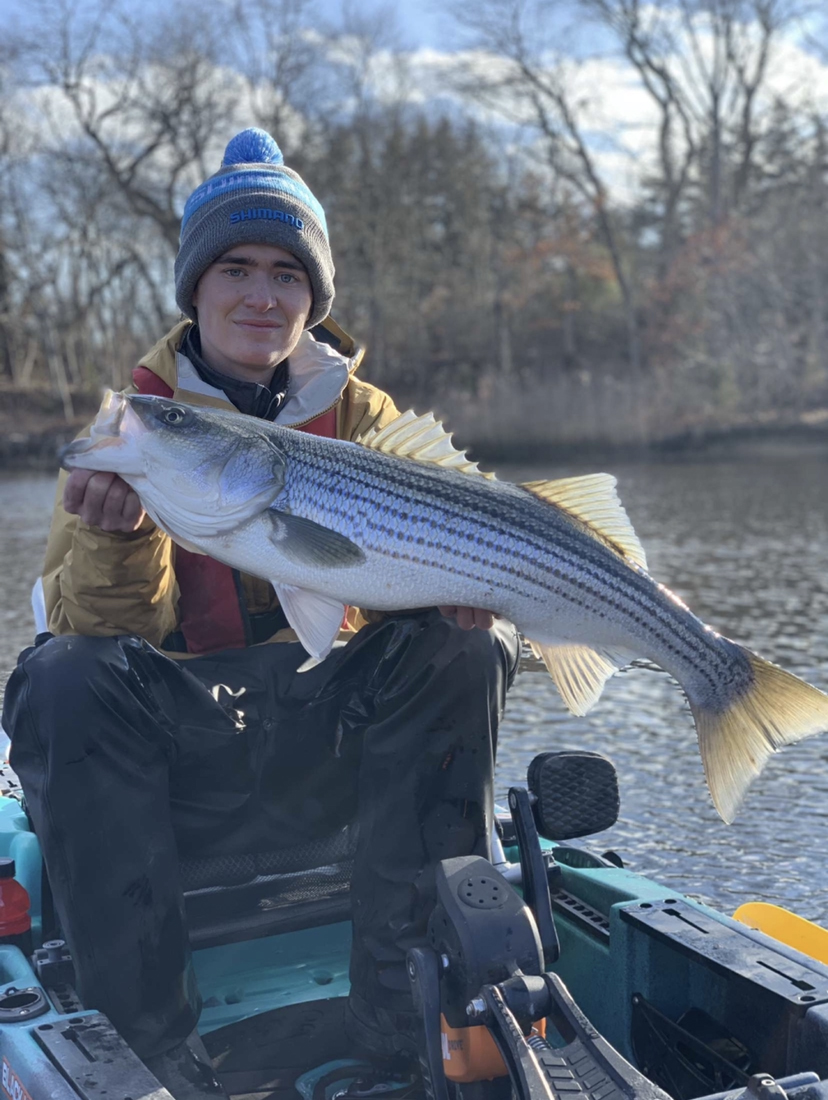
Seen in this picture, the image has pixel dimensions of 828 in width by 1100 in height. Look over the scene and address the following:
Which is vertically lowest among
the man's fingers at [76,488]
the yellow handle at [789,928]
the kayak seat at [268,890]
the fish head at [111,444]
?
the yellow handle at [789,928]

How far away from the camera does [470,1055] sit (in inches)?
94.3

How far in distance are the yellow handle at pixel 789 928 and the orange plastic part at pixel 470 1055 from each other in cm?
111

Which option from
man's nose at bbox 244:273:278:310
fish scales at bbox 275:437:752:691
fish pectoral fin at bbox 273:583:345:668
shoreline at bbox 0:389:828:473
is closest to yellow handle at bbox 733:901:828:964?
fish scales at bbox 275:437:752:691

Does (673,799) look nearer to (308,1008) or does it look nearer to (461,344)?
(308,1008)

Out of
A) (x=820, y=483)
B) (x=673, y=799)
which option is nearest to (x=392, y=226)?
(x=820, y=483)

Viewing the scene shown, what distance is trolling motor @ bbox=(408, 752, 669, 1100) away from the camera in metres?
2.19

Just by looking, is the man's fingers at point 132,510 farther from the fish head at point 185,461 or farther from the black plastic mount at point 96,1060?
the black plastic mount at point 96,1060

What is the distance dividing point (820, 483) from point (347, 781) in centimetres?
1864

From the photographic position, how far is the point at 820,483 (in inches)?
805

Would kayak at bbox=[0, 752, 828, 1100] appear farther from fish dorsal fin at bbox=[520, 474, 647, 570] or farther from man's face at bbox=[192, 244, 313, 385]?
man's face at bbox=[192, 244, 313, 385]

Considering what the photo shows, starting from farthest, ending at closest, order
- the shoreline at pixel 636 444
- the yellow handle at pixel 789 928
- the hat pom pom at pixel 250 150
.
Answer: the shoreline at pixel 636 444 → the hat pom pom at pixel 250 150 → the yellow handle at pixel 789 928

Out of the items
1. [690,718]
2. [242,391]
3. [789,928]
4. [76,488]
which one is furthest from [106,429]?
[690,718]

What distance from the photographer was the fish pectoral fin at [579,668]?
3105 mm

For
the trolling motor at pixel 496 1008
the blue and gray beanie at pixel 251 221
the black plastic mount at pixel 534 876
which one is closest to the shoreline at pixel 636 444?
the blue and gray beanie at pixel 251 221
